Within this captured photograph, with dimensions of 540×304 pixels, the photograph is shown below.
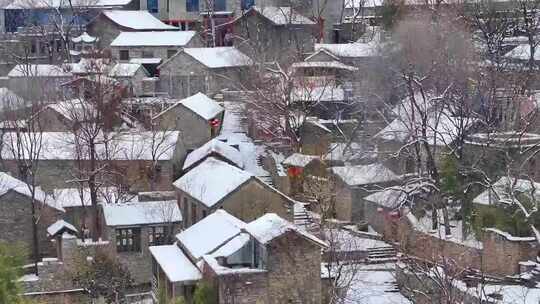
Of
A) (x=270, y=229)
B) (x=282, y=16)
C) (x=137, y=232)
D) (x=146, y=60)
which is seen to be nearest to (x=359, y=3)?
(x=282, y=16)

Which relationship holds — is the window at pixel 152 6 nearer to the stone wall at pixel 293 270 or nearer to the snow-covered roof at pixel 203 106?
the snow-covered roof at pixel 203 106

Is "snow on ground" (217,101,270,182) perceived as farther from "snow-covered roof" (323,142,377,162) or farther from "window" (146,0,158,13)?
"window" (146,0,158,13)

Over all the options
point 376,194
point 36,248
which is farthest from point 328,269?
point 36,248

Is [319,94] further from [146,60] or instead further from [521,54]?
[146,60]

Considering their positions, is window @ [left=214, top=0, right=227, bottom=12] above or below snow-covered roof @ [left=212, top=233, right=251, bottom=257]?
above

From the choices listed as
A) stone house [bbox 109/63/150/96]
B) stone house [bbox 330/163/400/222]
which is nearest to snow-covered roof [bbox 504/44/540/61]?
stone house [bbox 330/163/400/222]

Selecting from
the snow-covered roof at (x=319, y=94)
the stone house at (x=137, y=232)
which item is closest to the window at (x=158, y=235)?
the stone house at (x=137, y=232)

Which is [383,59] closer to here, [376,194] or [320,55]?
[320,55]
